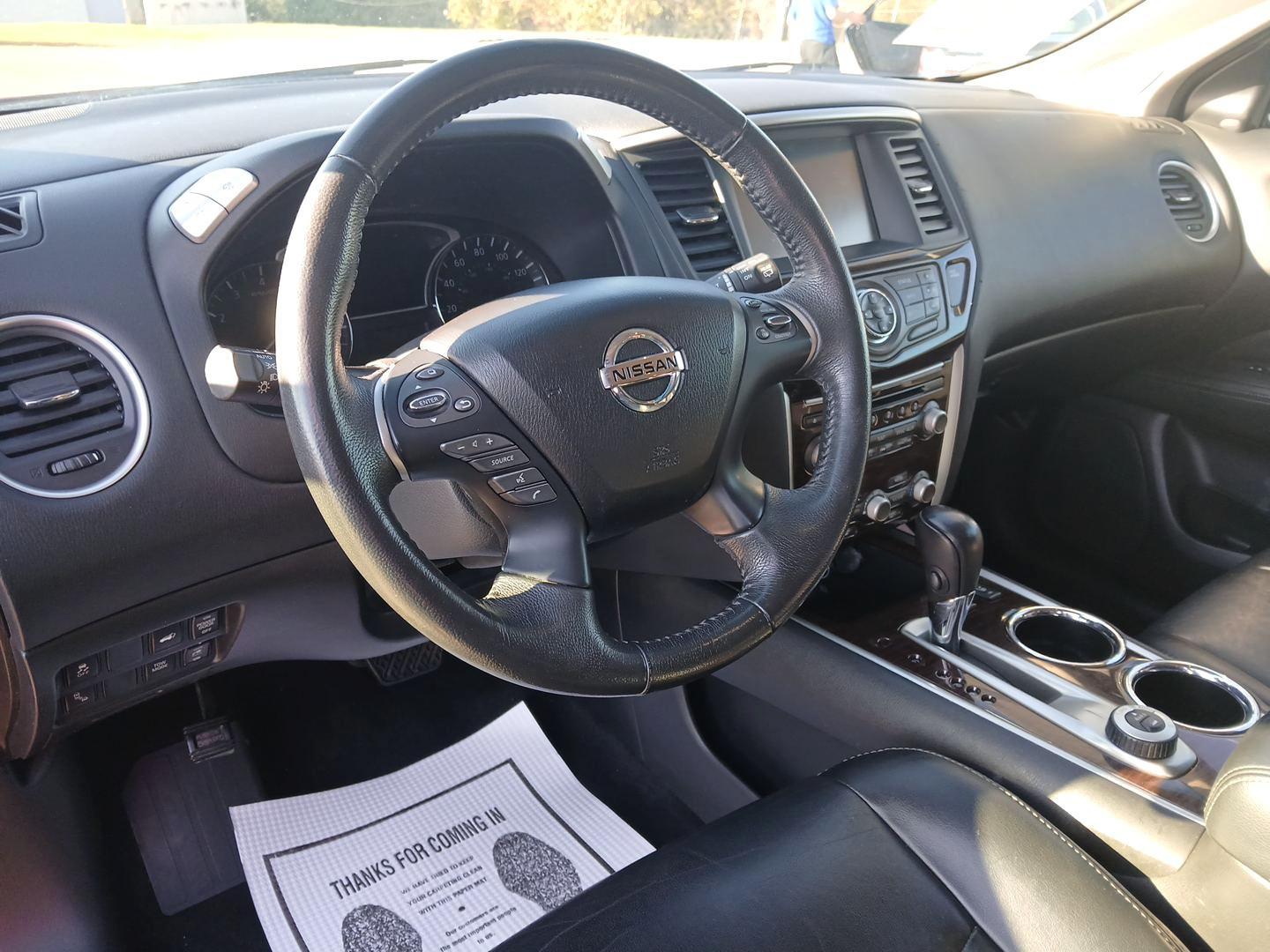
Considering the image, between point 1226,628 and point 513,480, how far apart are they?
95cm

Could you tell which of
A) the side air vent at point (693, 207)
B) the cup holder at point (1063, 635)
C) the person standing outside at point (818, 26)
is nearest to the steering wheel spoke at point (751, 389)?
the side air vent at point (693, 207)

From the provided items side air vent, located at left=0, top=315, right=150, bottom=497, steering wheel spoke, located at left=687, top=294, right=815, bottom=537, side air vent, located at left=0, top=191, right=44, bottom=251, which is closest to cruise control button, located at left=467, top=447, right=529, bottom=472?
steering wheel spoke, located at left=687, top=294, right=815, bottom=537

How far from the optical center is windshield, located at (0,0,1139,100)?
1.20 m

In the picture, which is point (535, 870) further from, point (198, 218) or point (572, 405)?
point (198, 218)

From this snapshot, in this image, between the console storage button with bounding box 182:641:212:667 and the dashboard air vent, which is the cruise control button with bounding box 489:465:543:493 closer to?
the dashboard air vent

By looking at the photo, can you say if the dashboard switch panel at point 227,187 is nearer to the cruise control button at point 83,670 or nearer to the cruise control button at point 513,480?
the cruise control button at point 513,480

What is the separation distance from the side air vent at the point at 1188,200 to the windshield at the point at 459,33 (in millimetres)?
350

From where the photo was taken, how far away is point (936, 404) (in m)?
1.42

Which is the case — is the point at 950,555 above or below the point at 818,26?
below

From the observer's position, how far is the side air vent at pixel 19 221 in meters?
0.91

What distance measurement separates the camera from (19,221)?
92 centimetres

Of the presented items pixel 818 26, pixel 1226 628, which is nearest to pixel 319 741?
pixel 1226 628

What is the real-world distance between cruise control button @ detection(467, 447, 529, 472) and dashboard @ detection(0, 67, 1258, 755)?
86 millimetres

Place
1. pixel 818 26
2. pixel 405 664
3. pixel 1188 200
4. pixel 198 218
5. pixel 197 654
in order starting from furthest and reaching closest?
pixel 818 26 < pixel 1188 200 < pixel 405 664 < pixel 197 654 < pixel 198 218
